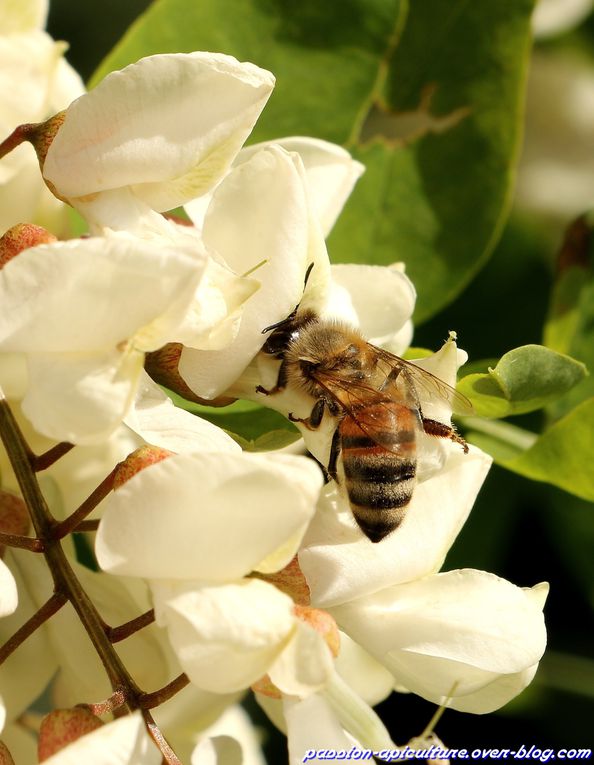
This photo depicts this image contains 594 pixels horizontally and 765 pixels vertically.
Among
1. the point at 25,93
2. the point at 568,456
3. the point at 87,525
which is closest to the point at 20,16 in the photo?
the point at 25,93

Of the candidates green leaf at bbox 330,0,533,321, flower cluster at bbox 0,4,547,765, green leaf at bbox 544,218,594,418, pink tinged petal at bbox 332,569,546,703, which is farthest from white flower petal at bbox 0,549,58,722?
green leaf at bbox 544,218,594,418

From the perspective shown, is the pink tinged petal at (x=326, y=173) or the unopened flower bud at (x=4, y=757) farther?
the pink tinged petal at (x=326, y=173)

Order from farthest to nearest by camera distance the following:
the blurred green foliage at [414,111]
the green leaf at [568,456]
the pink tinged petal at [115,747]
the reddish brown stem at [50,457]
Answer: the blurred green foliage at [414,111], the green leaf at [568,456], the reddish brown stem at [50,457], the pink tinged petal at [115,747]

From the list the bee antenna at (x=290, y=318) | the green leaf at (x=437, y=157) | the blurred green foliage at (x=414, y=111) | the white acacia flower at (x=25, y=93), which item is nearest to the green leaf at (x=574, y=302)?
the blurred green foliage at (x=414, y=111)

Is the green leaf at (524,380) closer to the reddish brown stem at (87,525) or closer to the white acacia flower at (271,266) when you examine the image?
the white acacia flower at (271,266)

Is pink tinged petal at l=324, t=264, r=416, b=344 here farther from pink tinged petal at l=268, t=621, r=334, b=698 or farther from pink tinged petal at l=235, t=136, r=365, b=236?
pink tinged petal at l=268, t=621, r=334, b=698

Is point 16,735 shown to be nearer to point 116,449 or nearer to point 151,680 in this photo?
point 151,680

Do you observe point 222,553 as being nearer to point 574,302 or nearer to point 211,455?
point 211,455

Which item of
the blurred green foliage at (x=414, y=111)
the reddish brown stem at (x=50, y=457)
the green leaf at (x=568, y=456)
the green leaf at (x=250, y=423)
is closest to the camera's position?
the reddish brown stem at (x=50, y=457)
